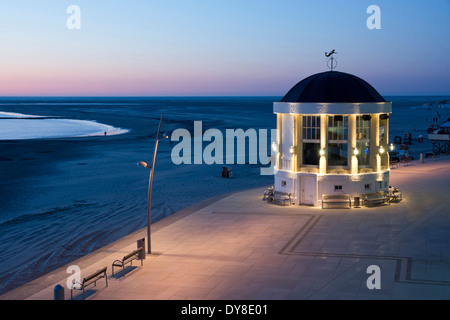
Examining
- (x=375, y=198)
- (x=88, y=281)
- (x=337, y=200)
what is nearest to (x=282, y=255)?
(x=88, y=281)

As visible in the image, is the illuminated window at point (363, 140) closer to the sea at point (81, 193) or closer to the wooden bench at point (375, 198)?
the wooden bench at point (375, 198)

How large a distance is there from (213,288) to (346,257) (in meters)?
6.00

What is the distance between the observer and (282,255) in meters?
20.3

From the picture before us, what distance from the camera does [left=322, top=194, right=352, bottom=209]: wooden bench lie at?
29.1 meters

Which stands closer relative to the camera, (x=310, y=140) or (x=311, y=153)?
(x=310, y=140)

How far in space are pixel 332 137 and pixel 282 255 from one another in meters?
10.8

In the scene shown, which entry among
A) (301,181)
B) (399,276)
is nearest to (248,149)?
(301,181)

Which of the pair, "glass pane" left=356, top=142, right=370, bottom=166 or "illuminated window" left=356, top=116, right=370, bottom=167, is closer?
"illuminated window" left=356, top=116, right=370, bottom=167

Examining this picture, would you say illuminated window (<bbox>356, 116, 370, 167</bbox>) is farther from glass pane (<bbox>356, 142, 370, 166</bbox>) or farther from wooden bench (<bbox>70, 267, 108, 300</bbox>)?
wooden bench (<bbox>70, 267, 108, 300</bbox>)

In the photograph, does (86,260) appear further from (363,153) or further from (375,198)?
(375,198)

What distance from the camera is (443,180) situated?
3753 cm

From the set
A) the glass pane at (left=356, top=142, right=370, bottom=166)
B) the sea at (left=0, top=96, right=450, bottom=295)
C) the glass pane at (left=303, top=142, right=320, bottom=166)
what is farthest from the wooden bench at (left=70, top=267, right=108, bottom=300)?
the glass pane at (left=356, top=142, right=370, bottom=166)

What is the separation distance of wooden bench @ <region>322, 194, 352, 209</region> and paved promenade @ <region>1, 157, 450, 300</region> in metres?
0.55

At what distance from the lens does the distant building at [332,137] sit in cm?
2877
